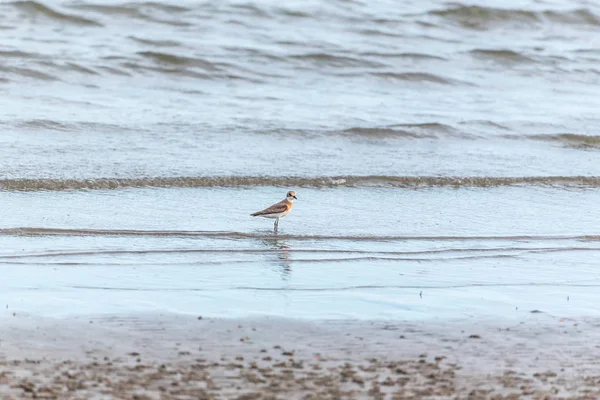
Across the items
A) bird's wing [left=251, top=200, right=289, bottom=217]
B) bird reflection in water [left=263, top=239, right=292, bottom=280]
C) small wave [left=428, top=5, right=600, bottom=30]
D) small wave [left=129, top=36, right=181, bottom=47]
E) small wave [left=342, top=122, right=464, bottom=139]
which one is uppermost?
small wave [left=428, top=5, right=600, bottom=30]

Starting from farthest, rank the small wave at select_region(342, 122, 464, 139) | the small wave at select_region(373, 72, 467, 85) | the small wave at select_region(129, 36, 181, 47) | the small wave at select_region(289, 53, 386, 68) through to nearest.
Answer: the small wave at select_region(289, 53, 386, 68) → the small wave at select_region(129, 36, 181, 47) → the small wave at select_region(373, 72, 467, 85) → the small wave at select_region(342, 122, 464, 139)

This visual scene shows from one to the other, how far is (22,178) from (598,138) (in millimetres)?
9515

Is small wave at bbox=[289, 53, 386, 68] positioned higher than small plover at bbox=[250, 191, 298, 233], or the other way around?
Answer: small wave at bbox=[289, 53, 386, 68]

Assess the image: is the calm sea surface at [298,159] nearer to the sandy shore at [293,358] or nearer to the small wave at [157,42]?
the small wave at [157,42]

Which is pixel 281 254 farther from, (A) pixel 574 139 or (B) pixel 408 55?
(B) pixel 408 55

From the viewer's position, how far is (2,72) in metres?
18.5

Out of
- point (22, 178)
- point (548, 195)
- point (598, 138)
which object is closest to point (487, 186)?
point (548, 195)

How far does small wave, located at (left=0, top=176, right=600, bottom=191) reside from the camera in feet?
39.7

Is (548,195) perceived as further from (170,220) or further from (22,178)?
(22,178)

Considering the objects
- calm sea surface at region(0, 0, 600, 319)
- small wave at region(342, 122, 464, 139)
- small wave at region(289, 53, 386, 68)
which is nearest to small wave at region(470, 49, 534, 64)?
calm sea surface at region(0, 0, 600, 319)

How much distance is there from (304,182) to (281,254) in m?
3.67

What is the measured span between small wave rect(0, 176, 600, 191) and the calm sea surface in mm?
33

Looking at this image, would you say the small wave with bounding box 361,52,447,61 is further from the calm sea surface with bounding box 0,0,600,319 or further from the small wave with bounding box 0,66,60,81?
the small wave with bounding box 0,66,60,81

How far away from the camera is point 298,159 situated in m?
14.4
